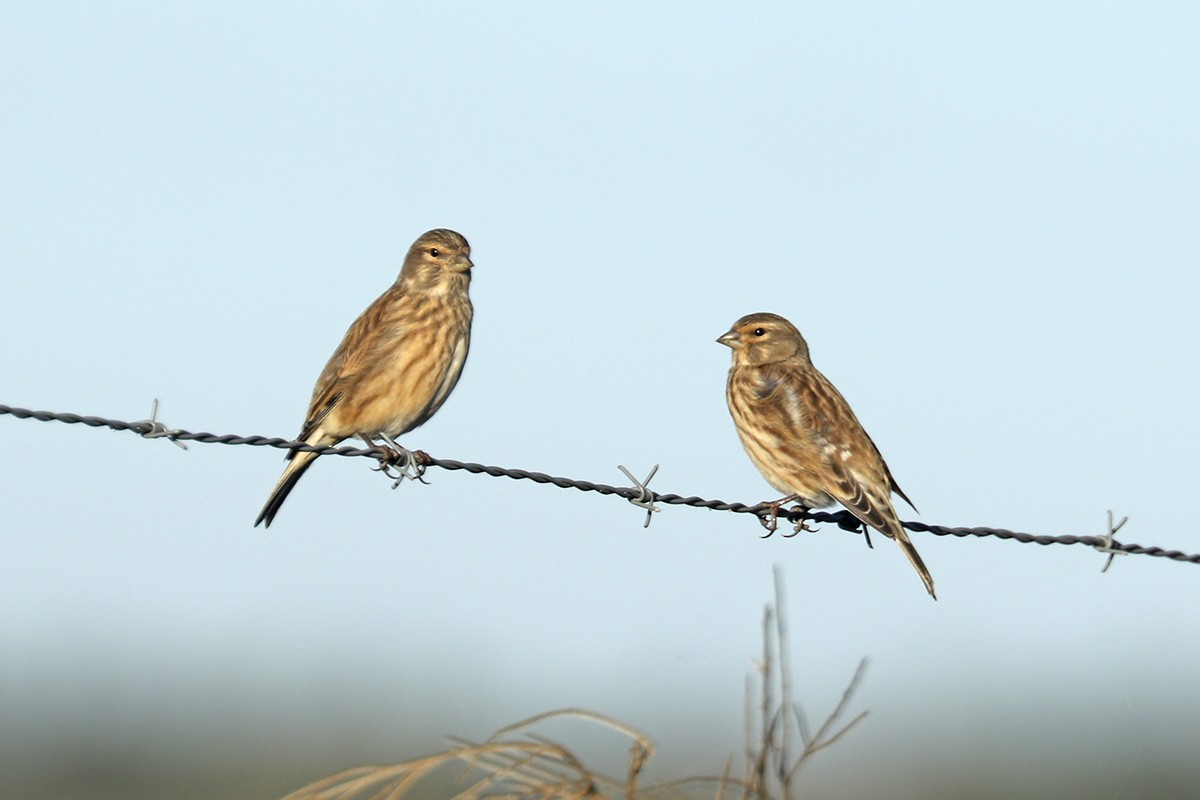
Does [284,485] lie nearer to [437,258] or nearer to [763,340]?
[437,258]

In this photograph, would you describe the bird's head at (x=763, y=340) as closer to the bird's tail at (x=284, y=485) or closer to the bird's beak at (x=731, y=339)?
the bird's beak at (x=731, y=339)

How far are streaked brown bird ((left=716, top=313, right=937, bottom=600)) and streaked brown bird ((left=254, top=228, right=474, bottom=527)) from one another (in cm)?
163

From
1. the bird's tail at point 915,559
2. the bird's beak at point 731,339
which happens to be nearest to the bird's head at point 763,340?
the bird's beak at point 731,339

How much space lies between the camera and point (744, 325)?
1025cm

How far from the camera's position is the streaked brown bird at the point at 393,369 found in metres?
9.33

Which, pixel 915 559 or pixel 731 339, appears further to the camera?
pixel 731 339

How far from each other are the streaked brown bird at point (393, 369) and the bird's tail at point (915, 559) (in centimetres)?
263

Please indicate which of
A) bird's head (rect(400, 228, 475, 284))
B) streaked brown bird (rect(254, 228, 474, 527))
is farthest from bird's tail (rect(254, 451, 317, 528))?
bird's head (rect(400, 228, 475, 284))

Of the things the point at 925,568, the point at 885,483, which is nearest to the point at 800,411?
the point at 885,483

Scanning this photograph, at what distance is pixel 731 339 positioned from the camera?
1028 cm

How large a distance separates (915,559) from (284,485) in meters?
3.40

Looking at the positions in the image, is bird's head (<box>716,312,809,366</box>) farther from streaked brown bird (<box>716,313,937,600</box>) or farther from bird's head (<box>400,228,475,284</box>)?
bird's head (<box>400,228,475,284</box>)

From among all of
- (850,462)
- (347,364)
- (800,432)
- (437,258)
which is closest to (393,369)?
(347,364)

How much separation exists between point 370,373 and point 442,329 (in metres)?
0.48
